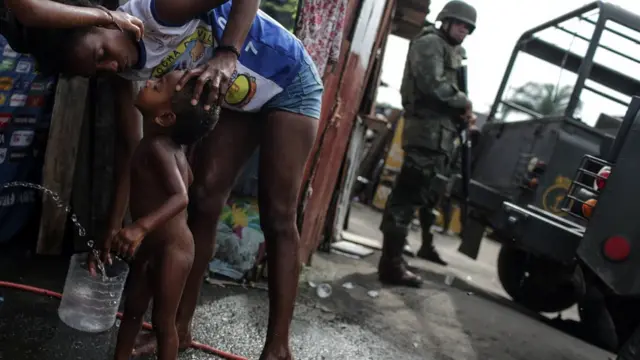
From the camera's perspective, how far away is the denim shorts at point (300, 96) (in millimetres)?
2057

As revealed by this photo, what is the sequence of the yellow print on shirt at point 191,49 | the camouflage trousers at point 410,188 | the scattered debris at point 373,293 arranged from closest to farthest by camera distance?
the yellow print on shirt at point 191,49 < the scattered debris at point 373,293 < the camouflage trousers at point 410,188

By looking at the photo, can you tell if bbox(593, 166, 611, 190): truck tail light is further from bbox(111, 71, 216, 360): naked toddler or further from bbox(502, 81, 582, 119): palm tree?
bbox(111, 71, 216, 360): naked toddler

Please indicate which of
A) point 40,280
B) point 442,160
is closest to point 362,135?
point 442,160

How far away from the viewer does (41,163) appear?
10.6 ft

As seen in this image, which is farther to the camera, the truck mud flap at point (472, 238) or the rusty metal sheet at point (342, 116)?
the truck mud flap at point (472, 238)

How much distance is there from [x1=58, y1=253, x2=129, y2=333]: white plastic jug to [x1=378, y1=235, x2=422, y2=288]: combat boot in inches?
99.0

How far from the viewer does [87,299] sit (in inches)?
93.4

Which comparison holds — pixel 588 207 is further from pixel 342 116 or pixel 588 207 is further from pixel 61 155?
pixel 61 155

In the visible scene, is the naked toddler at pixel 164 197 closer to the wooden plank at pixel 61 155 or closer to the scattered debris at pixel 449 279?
the wooden plank at pixel 61 155

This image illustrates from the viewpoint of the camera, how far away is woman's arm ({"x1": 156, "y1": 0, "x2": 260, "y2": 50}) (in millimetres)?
1715

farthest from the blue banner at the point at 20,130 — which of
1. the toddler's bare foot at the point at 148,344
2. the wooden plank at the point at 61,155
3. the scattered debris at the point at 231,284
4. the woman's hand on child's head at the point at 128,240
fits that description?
the woman's hand on child's head at the point at 128,240

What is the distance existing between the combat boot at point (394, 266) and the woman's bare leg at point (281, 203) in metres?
2.45

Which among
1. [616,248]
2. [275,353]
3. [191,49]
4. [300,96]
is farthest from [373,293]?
[191,49]

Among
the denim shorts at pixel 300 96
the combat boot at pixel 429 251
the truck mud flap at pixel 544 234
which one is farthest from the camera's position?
the combat boot at pixel 429 251
